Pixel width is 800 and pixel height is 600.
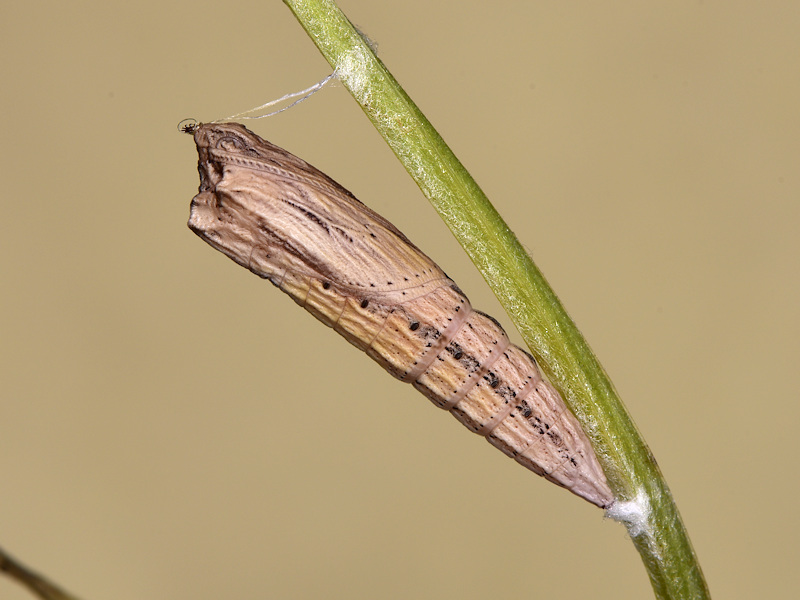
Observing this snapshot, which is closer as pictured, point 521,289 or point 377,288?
point 521,289

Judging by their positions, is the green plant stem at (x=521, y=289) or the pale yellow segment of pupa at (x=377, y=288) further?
the pale yellow segment of pupa at (x=377, y=288)

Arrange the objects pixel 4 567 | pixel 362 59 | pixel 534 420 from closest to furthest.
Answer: pixel 4 567 < pixel 362 59 < pixel 534 420

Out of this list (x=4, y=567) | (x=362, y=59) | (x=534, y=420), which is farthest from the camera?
(x=534, y=420)

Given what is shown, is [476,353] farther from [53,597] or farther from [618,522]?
[53,597]

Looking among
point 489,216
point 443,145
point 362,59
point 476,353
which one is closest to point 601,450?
point 476,353
